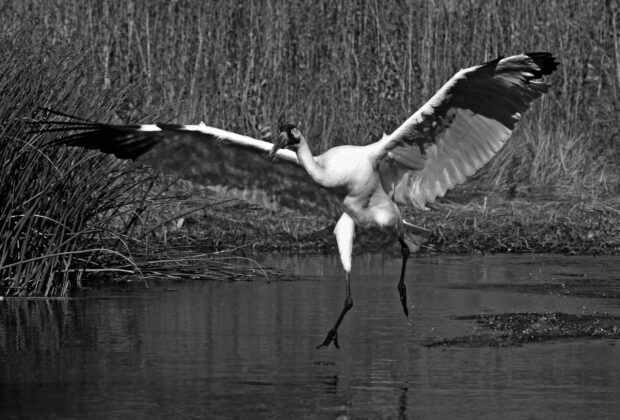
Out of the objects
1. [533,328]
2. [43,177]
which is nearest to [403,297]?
[533,328]

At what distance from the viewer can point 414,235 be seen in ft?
34.8

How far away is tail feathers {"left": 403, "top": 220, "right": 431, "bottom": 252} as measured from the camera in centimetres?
1055

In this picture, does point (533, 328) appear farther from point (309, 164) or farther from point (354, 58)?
point (354, 58)

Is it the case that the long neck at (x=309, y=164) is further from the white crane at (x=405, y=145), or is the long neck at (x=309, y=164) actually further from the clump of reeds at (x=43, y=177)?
the clump of reeds at (x=43, y=177)

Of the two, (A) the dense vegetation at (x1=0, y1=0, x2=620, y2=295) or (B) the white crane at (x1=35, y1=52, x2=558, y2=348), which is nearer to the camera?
(B) the white crane at (x1=35, y1=52, x2=558, y2=348)

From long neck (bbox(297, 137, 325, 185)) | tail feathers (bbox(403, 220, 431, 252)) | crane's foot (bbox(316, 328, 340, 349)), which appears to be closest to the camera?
crane's foot (bbox(316, 328, 340, 349))

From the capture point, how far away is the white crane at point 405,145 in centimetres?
948

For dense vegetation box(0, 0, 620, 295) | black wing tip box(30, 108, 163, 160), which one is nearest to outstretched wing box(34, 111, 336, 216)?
black wing tip box(30, 108, 163, 160)

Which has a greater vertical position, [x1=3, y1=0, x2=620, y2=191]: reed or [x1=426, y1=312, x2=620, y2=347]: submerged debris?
[x1=3, y1=0, x2=620, y2=191]: reed

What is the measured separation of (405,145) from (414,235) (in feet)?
2.90

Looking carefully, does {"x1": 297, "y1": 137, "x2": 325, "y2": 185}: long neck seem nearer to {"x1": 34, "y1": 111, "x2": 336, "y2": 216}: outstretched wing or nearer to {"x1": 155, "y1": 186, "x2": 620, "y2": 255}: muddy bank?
{"x1": 34, "y1": 111, "x2": 336, "y2": 216}: outstretched wing

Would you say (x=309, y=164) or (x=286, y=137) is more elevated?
(x=286, y=137)

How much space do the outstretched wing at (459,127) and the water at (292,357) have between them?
87 cm

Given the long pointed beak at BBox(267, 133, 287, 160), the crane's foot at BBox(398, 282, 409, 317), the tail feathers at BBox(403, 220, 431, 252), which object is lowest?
the crane's foot at BBox(398, 282, 409, 317)
